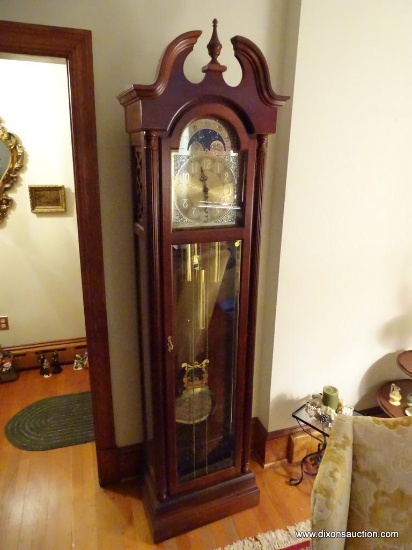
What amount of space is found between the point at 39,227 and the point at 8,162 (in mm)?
448

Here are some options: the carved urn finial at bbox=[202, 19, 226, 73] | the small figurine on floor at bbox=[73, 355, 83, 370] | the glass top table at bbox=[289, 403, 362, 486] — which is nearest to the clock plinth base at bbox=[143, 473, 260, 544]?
the glass top table at bbox=[289, 403, 362, 486]

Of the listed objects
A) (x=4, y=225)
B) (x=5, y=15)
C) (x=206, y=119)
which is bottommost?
(x=4, y=225)

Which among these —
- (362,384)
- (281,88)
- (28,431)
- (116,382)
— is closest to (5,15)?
(281,88)

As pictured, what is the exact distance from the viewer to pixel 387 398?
6.16 ft

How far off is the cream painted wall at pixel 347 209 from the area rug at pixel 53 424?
1.11 m

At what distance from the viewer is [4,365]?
2.62m

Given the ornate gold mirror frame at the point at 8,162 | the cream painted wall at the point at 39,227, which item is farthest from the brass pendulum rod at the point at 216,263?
the ornate gold mirror frame at the point at 8,162

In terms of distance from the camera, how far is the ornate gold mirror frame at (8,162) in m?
2.46

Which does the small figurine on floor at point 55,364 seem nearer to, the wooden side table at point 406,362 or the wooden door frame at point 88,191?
the wooden door frame at point 88,191

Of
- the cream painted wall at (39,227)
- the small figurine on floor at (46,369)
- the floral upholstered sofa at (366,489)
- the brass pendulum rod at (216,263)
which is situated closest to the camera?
the floral upholstered sofa at (366,489)

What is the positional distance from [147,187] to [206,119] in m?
0.29

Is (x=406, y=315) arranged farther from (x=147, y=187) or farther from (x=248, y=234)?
(x=147, y=187)

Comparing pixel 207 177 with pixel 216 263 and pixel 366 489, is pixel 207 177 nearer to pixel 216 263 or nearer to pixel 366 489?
pixel 216 263

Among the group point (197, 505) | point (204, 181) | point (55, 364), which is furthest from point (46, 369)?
point (204, 181)
